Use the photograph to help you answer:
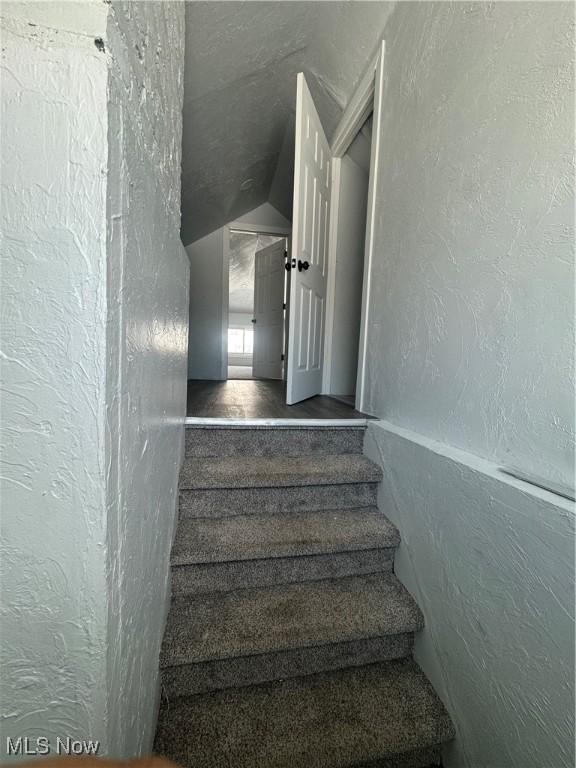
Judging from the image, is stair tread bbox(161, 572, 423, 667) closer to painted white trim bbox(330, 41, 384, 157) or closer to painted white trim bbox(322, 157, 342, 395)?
painted white trim bbox(322, 157, 342, 395)

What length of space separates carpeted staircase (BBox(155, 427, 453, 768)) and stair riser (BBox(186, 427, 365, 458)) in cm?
1

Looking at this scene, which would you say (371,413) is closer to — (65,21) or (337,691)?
(337,691)

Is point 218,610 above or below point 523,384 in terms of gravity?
below

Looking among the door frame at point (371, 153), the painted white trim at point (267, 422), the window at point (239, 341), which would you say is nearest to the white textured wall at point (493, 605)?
the painted white trim at point (267, 422)

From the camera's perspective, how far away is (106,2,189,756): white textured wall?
42 centimetres

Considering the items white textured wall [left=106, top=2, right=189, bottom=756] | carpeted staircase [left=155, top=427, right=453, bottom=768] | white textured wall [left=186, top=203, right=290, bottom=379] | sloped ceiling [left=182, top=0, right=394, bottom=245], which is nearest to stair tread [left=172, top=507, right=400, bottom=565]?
carpeted staircase [left=155, top=427, right=453, bottom=768]

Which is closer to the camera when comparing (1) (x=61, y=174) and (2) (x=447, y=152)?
(1) (x=61, y=174)

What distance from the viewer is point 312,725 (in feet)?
2.80

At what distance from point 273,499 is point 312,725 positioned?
66 centimetres

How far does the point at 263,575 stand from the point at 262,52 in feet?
8.71

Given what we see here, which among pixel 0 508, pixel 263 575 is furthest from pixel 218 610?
pixel 0 508

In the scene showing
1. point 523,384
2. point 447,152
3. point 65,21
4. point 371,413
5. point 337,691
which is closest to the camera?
point 65,21

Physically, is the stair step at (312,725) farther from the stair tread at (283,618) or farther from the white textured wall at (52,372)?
the white textured wall at (52,372)

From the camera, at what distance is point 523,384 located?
81 centimetres
